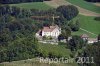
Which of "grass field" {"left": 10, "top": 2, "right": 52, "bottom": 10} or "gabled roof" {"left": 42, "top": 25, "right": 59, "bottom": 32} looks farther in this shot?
"grass field" {"left": 10, "top": 2, "right": 52, "bottom": 10}

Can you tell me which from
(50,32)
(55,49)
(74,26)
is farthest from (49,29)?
(55,49)

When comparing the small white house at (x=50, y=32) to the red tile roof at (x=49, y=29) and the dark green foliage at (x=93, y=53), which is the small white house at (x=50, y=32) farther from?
the dark green foliage at (x=93, y=53)

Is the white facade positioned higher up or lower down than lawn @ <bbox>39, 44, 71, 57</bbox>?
lower down

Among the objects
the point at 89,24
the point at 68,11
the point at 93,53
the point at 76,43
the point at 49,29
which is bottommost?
the point at 89,24

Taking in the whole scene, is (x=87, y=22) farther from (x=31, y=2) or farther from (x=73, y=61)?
(x=73, y=61)

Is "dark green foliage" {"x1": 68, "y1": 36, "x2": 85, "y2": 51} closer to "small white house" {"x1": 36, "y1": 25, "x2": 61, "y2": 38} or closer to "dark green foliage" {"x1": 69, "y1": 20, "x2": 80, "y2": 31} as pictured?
"small white house" {"x1": 36, "y1": 25, "x2": 61, "y2": 38}

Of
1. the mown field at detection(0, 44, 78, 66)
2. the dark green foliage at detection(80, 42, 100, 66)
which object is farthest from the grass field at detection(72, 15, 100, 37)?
the dark green foliage at detection(80, 42, 100, 66)

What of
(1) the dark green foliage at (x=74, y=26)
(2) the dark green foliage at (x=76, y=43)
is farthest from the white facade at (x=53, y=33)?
(2) the dark green foliage at (x=76, y=43)

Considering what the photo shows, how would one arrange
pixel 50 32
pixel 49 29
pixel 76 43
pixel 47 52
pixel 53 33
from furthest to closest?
pixel 49 29, pixel 50 32, pixel 53 33, pixel 76 43, pixel 47 52

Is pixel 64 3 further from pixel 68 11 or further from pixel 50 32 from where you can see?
pixel 50 32
